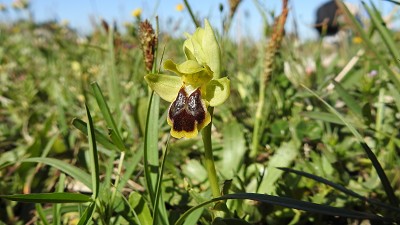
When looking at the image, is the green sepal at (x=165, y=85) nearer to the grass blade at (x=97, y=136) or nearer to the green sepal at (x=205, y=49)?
the green sepal at (x=205, y=49)

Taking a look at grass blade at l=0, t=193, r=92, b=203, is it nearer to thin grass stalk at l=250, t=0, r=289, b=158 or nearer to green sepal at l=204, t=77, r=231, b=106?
green sepal at l=204, t=77, r=231, b=106

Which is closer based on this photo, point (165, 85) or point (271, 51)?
point (165, 85)

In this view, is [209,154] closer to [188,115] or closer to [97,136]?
[188,115]

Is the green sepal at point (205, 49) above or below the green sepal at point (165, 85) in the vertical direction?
above

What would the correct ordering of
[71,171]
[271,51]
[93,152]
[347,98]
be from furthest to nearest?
[271,51] < [347,98] < [71,171] < [93,152]

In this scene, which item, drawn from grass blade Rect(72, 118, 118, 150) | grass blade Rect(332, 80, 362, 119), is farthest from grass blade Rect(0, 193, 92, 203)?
grass blade Rect(332, 80, 362, 119)

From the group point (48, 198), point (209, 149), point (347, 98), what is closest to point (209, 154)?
point (209, 149)

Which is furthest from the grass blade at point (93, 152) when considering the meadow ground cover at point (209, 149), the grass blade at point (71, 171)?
the grass blade at point (71, 171)

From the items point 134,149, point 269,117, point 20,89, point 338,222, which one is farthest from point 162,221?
point 20,89
